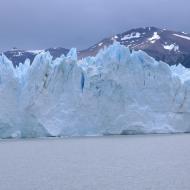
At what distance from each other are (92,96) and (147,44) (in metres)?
41.4

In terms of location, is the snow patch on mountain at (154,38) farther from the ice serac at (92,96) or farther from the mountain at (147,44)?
the ice serac at (92,96)

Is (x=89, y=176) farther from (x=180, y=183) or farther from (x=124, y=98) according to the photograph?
(x=124, y=98)

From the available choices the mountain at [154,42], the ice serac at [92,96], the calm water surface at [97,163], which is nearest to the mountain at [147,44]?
the mountain at [154,42]

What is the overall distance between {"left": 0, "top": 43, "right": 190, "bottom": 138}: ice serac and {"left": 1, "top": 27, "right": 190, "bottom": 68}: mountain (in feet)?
103

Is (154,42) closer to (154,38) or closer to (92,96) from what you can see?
(154,38)

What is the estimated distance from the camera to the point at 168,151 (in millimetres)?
19188

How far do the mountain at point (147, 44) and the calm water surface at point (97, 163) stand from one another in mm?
33588

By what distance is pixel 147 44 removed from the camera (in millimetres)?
63031

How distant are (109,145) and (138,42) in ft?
153

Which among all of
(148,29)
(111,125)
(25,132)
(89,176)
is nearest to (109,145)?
(111,125)

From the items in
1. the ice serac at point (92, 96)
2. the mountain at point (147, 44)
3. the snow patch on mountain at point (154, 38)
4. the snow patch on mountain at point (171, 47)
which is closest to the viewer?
the ice serac at point (92, 96)

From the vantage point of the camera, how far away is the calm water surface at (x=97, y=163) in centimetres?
1269

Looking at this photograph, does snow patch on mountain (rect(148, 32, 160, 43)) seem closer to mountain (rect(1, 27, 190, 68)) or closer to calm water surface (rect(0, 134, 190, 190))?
mountain (rect(1, 27, 190, 68))

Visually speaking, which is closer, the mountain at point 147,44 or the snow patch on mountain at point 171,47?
the mountain at point 147,44
